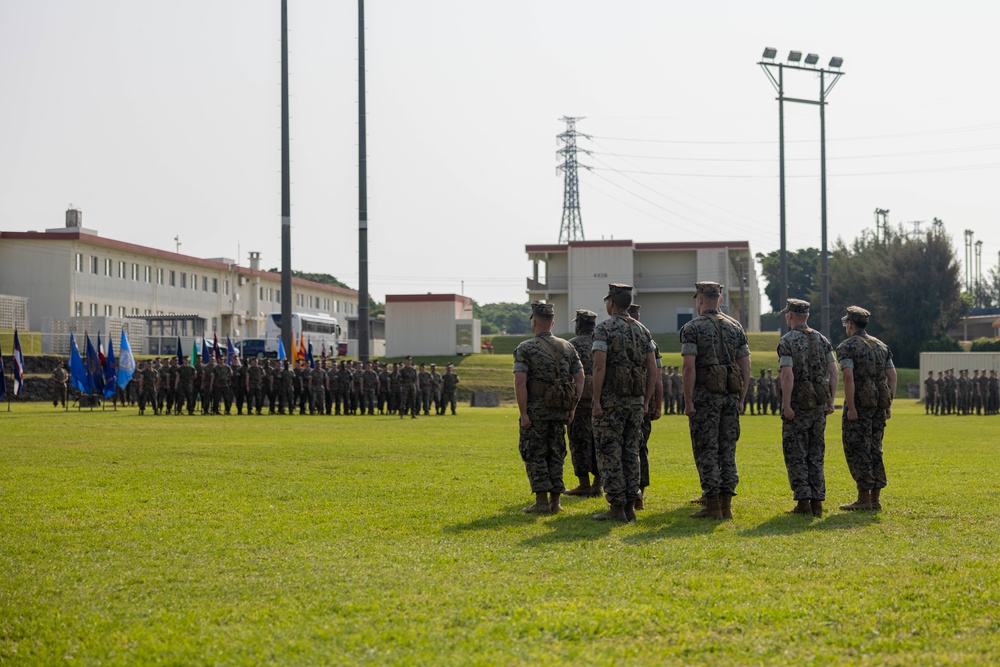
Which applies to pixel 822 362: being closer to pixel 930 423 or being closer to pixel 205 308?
pixel 930 423

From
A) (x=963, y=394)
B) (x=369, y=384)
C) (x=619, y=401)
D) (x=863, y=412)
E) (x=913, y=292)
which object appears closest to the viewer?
(x=619, y=401)

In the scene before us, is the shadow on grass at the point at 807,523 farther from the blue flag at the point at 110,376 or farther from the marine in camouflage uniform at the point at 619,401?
the blue flag at the point at 110,376

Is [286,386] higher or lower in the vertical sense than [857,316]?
lower

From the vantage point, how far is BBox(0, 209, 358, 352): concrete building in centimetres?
5847

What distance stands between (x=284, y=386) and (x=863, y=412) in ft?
84.4

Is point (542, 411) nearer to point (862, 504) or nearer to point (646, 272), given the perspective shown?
point (862, 504)

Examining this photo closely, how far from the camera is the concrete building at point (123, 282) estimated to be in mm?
58469

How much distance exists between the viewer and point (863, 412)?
10734 mm

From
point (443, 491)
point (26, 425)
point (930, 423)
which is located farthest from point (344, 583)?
point (930, 423)

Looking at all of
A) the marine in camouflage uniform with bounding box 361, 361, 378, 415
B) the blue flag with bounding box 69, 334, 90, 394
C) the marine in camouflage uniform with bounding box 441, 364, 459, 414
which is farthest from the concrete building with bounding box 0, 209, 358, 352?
the marine in camouflage uniform with bounding box 441, 364, 459, 414

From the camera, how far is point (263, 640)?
546cm

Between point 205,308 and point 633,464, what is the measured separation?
220 feet

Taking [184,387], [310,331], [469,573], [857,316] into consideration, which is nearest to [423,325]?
[310,331]

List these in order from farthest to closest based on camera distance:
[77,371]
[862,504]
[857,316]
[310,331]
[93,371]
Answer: [310,331], [93,371], [77,371], [857,316], [862,504]
